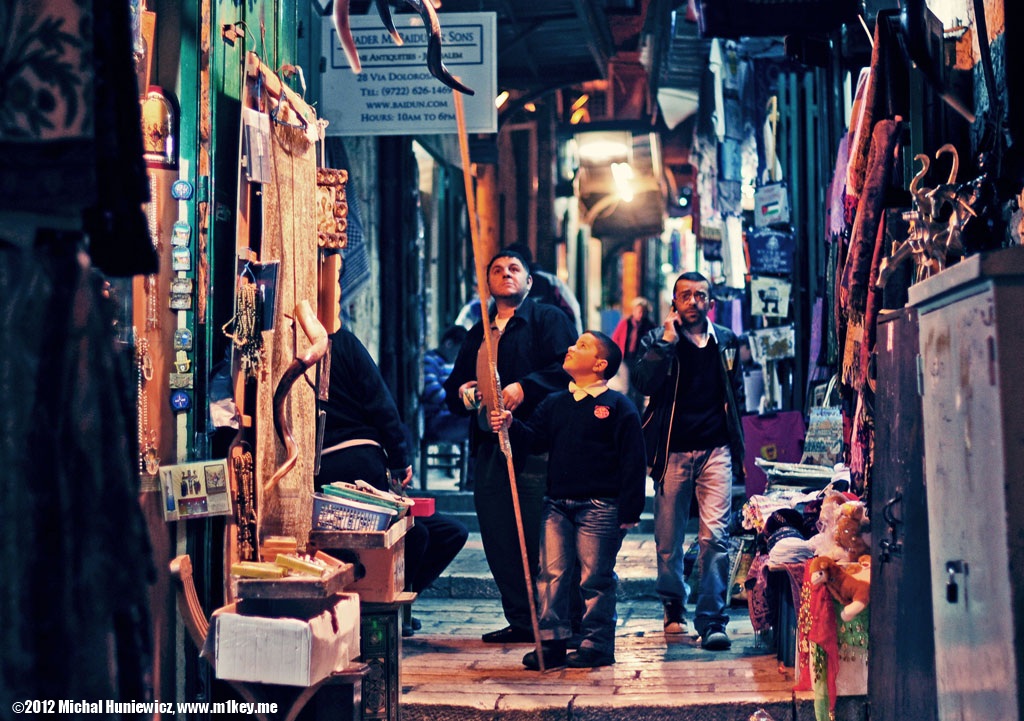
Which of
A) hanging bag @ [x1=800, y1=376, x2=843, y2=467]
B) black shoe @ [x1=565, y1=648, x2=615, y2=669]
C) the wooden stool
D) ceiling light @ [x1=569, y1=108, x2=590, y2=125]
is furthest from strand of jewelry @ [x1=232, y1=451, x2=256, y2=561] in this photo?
ceiling light @ [x1=569, y1=108, x2=590, y2=125]

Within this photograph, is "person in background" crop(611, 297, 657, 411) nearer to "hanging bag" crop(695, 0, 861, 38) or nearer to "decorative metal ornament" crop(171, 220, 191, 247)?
"hanging bag" crop(695, 0, 861, 38)

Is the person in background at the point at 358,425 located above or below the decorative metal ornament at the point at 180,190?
below

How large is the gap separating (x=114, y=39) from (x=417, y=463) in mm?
10764

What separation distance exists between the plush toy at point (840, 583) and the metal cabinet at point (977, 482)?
1968 millimetres

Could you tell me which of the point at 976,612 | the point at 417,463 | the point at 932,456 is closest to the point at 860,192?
the point at 932,456

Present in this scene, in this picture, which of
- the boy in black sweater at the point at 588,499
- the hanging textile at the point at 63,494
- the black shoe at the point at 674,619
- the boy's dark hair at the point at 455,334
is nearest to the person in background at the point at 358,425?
the boy in black sweater at the point at 588,499

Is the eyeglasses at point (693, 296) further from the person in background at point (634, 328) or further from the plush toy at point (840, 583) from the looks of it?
the person in background at point (634, 328)

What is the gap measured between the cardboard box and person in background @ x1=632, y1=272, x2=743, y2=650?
3.30m

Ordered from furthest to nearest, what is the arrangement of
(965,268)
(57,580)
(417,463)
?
(417,463)
(965,268)
(57,580)

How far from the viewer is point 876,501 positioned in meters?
4.73

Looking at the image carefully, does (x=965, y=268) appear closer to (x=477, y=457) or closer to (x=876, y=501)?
Result: (x=876, y=501)

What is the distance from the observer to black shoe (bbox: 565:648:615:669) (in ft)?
24.0

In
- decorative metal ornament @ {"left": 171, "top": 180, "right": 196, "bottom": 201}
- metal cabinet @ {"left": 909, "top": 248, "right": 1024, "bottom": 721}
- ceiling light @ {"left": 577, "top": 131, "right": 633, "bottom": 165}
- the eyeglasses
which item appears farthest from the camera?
ceiling light @ {"left": 577, "top": 131, "right": 633, "bottom": 165}

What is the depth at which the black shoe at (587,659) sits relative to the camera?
7312 millimetres
